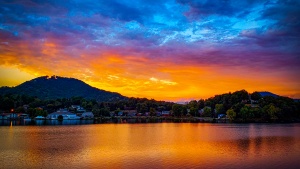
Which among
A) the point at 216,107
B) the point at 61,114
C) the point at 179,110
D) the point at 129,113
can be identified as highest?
the point at 216,107

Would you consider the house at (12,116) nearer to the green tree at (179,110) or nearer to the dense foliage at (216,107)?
the dense foliage at (216,107)

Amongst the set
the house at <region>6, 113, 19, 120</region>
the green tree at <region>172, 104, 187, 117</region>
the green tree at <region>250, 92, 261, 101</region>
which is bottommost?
the house at <region>6, 113, 19, 120</region>

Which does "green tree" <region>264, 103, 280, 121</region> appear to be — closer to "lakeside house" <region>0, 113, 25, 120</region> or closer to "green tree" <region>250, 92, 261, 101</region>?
"green tree" <region>250, 92, 261, 101</region>

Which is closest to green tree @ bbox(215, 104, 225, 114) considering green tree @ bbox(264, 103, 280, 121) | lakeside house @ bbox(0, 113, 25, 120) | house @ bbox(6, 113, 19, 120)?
green tree @ bbox(264, 103, 280, 121)

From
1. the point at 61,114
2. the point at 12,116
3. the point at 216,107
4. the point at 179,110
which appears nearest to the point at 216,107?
the point at 216,107

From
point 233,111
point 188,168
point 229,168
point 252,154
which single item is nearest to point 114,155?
point 188,168

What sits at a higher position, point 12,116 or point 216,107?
point 216,107

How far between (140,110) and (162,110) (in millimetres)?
15304

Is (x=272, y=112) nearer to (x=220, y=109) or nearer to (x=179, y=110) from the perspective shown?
(x=220, y=109)

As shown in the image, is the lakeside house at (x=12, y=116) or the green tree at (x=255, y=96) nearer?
the lakeside house at (x=12, y=116)

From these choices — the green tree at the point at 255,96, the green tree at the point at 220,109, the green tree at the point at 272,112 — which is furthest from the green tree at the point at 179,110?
the green tree at the point at 272,112

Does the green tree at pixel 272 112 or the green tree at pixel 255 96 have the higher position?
the green tree at pixel 255 96

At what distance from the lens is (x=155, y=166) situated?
76.0 ft

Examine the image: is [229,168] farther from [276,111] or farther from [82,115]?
[82,115]
